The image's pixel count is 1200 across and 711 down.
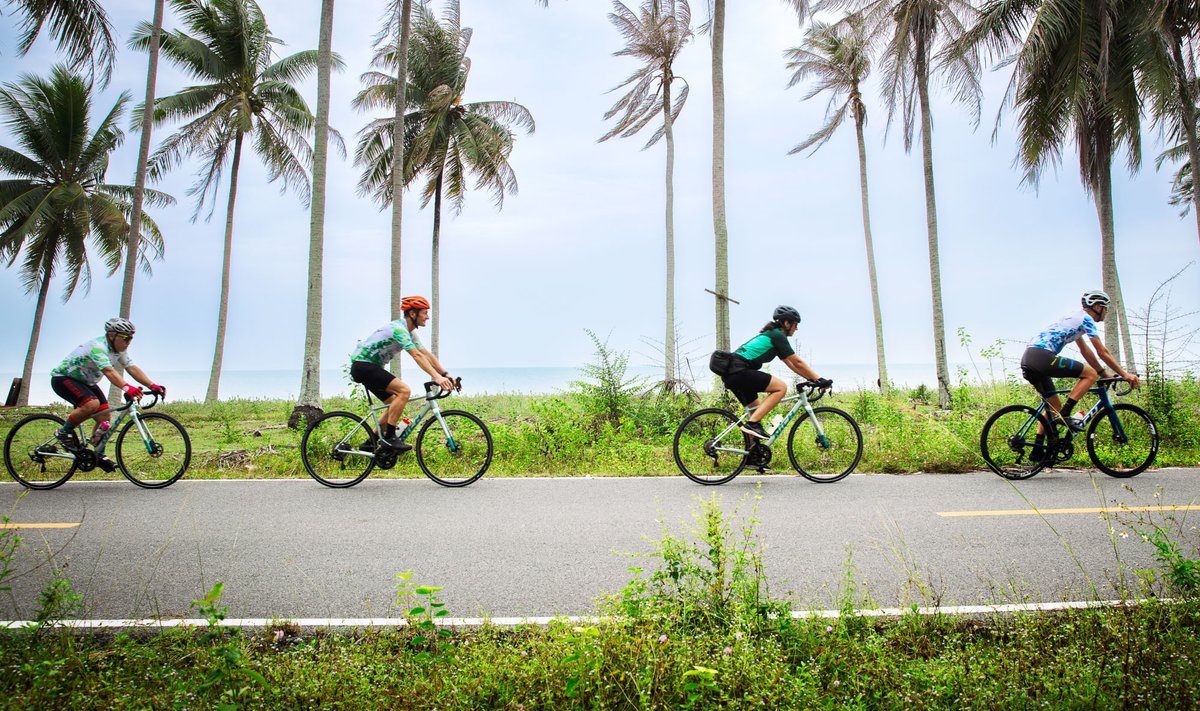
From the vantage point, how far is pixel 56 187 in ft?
76.2

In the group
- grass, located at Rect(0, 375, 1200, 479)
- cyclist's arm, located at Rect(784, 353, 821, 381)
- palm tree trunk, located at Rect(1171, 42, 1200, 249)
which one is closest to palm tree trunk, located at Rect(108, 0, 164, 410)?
grass, located at Rect(0, 375, 1200, 479)

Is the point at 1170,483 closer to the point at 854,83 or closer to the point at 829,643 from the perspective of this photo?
the point at 829,643

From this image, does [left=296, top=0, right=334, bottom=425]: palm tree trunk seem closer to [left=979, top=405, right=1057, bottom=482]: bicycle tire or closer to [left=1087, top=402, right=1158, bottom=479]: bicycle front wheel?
[left=979, top=405, right=1057, bottom=482]: bicycle tire

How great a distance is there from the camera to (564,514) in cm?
644

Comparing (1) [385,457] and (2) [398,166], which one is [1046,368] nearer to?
(1) [385,457]

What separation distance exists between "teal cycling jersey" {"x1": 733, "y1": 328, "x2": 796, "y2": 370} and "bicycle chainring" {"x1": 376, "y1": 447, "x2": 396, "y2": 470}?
474 centimetres

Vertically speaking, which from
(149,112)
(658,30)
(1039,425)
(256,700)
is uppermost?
(658,30)

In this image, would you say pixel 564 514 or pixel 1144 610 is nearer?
pixel 1144 610

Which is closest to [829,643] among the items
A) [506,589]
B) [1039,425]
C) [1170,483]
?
[506,589]

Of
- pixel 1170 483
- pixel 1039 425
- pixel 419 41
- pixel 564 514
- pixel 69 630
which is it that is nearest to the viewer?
pixel 69 630

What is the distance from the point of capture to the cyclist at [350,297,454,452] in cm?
805

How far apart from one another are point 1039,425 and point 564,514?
643 cm

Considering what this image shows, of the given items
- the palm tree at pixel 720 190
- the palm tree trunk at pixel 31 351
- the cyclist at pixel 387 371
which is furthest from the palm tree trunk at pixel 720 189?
the palm tree trunk at pixel 31 351

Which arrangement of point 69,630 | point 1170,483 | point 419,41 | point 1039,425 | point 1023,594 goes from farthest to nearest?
point 419,41
point 1039,425
point 1170,483
point 1023,594
point 69,630
